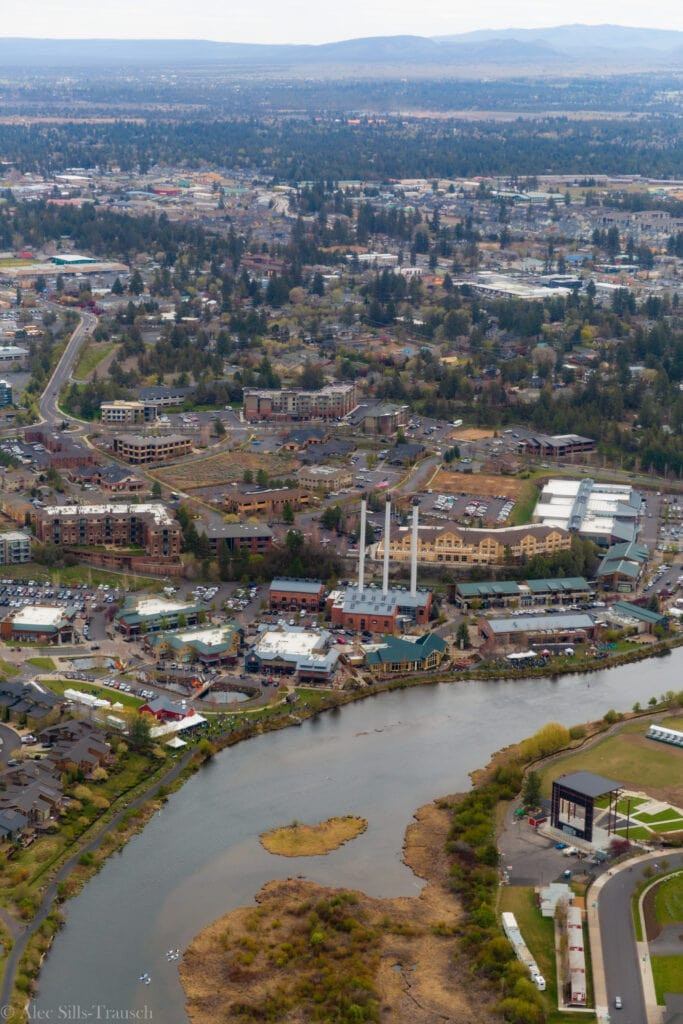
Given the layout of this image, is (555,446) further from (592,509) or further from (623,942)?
(623,942)

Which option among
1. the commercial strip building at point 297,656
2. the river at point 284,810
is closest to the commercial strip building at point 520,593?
the river at point 284,810

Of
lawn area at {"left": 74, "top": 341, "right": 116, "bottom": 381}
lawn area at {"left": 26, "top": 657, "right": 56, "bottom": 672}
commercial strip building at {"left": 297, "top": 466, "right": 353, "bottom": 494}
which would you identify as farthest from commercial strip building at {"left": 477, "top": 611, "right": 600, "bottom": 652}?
lawn area at {"left": 74, "top": 341, "right": 116, "bottom": 381}

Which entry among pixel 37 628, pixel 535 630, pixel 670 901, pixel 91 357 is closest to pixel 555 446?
pixel 535 630

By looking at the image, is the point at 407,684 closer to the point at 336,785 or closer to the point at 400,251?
the point at 336,785

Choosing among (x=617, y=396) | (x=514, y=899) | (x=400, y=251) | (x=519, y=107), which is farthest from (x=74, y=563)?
(x=519, y=107)

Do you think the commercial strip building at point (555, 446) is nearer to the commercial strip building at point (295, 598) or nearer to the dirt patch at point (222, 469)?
the dirt patch at point (222, 469)

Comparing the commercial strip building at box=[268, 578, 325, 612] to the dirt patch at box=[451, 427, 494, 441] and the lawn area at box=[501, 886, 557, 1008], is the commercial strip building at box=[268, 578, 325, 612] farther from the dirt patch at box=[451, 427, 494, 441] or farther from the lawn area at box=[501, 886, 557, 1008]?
the dirt patch at box=[451, 427, 494, 441]
